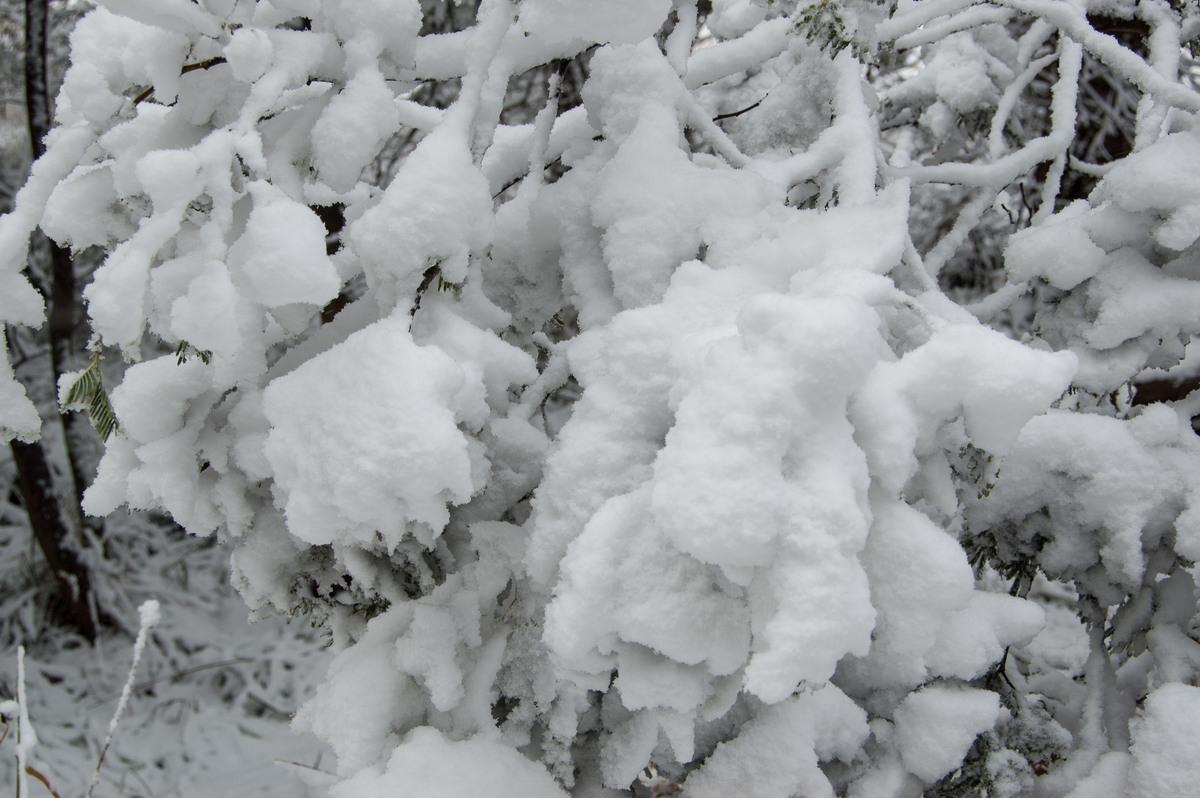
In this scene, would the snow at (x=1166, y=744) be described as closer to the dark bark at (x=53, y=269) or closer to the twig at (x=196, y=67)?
the twig at (x=196, y=67)

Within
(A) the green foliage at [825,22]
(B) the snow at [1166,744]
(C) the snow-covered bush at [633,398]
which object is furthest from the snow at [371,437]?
(B) the snow at [1166,744]

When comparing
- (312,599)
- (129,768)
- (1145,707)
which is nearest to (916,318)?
(1145,707)

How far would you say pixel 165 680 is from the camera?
543cm

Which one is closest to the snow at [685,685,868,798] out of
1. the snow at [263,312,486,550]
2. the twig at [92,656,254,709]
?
the snow at [263,312,486,550]

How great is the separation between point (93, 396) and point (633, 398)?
2.53 ft

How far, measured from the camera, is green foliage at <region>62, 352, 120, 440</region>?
114 cm

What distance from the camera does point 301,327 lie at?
3.61ft

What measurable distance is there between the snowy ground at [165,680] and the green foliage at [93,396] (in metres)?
3.45

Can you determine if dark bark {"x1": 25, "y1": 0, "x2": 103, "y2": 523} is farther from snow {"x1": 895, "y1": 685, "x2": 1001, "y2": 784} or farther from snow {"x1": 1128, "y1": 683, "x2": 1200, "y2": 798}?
snow {"x1": 1128, "y1": 683, "x2": 1200, "y2": 798}

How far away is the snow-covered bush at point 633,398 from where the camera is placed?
0.89 m

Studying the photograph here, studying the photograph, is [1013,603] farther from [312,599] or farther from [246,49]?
[246,49]

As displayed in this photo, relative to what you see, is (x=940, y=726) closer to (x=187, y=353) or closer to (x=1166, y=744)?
(x=1166, y=744)

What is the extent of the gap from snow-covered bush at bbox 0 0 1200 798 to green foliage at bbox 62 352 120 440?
0.18 feet

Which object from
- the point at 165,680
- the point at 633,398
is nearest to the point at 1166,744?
the point at 633,398
